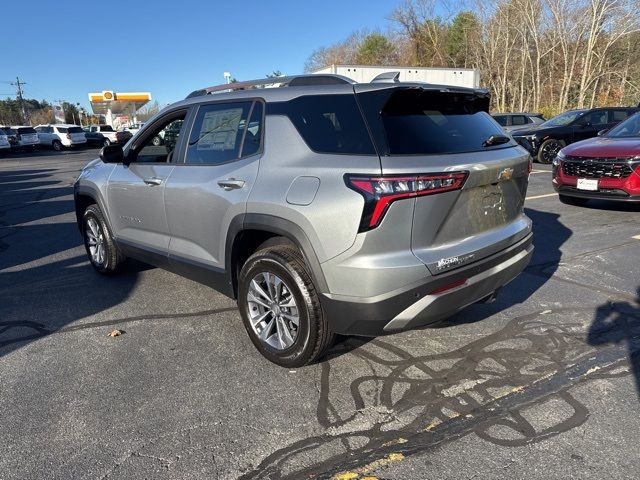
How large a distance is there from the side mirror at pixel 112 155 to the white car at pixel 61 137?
3358cm

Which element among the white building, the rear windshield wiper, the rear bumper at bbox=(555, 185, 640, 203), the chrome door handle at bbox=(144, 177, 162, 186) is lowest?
the rear bumper at bbox=(555, 185, 640, 203)

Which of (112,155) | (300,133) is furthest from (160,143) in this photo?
(300,133)

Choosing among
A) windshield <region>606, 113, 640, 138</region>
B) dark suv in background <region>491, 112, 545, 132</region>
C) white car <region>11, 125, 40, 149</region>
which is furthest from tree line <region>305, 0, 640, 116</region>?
white car <region>11, 125, 40, 149</region>

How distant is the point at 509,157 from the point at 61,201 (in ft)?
34.7

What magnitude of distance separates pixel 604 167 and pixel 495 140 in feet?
16.6

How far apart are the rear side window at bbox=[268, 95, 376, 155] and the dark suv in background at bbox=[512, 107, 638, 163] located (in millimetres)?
12614

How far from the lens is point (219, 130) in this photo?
3.64 metres

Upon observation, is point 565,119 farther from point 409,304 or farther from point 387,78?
point 409,304

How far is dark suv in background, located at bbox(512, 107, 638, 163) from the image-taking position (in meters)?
14.2

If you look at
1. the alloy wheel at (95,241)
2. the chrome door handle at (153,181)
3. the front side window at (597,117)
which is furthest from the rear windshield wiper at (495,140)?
the front side window at (597,117)

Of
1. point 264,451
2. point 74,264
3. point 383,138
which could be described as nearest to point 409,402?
point 264,451

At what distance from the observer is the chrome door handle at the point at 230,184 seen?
10.6ft

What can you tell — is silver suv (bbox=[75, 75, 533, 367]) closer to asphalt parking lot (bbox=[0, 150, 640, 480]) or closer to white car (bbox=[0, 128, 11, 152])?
asphalt parking lot (bbox=[0, 150, 640, 480])

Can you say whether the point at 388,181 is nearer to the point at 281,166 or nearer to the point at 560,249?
the point at 281,166
